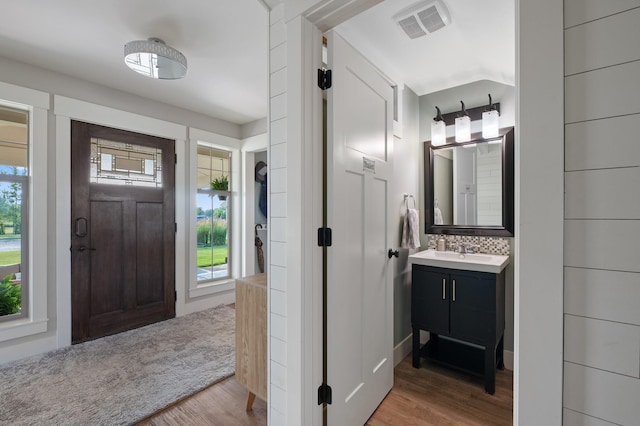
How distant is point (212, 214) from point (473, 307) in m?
3.38

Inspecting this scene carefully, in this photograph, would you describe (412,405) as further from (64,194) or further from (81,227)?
(64,194)

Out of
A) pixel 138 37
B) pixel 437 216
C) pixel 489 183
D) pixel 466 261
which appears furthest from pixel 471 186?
pixel 138 37

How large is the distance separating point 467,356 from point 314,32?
2663 mm

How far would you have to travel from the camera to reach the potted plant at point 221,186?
13.5 feet

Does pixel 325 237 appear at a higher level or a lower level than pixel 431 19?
lower

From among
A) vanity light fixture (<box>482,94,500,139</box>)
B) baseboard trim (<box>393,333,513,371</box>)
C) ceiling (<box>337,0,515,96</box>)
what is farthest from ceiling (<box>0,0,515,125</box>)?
baseboard trim (<box>393,333,513,371</box>)

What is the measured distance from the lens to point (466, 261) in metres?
2.17

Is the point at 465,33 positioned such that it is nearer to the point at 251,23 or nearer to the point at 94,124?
the point at 251,23

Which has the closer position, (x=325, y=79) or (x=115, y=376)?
(x=325, y=79)

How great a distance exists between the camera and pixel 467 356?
8.04 ft

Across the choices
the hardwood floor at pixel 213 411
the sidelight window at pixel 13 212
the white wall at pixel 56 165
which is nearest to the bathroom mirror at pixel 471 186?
the hardwood floor at pixel 213 411

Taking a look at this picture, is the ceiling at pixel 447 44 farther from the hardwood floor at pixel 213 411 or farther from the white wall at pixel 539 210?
the hardwood floor at pixel 213 411

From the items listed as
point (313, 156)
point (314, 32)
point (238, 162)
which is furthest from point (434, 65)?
point (238, 162)

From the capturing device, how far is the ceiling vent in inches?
66.5
